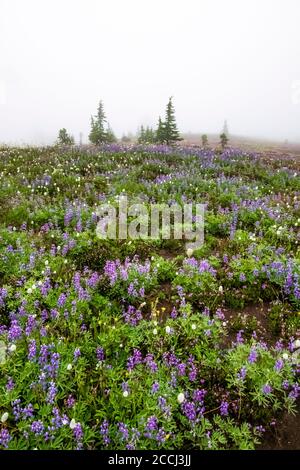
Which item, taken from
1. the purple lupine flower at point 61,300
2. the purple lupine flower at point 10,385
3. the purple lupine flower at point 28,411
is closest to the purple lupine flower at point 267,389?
the purple lupine flower at point 28,411

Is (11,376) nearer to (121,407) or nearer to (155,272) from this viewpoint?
(121,407)

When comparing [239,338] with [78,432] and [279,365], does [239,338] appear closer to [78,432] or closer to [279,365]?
[279,365]

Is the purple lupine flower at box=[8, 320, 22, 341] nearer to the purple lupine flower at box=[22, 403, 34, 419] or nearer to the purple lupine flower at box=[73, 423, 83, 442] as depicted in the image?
the purple lupine flower at box=[22, 403, 34, 419]

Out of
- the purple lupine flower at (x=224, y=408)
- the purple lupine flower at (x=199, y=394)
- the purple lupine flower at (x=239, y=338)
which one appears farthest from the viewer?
the purple lupine flower at (x=239, y=338)

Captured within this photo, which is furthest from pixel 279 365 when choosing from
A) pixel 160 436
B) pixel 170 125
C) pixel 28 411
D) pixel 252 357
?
pixel 170 125

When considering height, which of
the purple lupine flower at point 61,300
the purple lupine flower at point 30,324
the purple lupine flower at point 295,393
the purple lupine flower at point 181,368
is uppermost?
the purple lupine flower at point 61,300

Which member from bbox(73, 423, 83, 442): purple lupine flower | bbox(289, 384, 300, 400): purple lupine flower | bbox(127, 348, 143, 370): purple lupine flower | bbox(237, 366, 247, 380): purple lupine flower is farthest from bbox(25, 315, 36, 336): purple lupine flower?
bbox(289, 384, 300, 400): purple lupine flower

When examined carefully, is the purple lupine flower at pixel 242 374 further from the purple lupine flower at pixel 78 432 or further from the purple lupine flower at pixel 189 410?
the purple lupine flower at pixel 78 432

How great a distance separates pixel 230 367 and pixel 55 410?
2228 millimetres

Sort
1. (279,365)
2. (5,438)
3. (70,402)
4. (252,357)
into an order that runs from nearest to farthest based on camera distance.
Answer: (5,438), (70,402), (279,365), (252,357)

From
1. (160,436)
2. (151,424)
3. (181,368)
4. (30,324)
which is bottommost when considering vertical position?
(160,436)
